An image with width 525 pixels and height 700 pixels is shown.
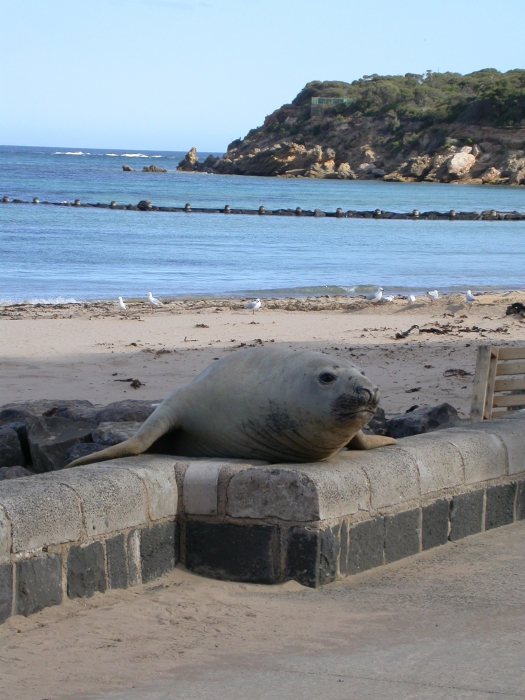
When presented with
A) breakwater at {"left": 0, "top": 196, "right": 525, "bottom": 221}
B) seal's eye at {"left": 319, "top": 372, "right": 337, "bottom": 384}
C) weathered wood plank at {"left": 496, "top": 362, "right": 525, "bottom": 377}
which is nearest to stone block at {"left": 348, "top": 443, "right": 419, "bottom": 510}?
seal's eye at {"left": 319, "top": 372, "right": 337, "bottom": 384}

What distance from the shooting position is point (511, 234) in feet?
122

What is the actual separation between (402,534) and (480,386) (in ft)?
8.33

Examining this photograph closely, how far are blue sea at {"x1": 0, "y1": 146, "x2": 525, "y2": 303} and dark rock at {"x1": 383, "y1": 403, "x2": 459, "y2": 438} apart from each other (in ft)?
40.3

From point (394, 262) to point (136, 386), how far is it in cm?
1825

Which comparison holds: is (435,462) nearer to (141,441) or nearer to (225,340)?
(141,441)

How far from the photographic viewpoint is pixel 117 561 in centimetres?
369

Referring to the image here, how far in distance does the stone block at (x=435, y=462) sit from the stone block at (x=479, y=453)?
62 millimetres

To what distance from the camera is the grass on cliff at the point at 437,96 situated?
275ft

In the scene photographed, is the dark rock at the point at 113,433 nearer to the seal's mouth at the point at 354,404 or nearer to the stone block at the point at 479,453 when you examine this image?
the seal's mouth at the point at 354,404

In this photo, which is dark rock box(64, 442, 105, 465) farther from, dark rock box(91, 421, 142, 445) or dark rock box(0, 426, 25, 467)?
dark rock box(0, 426, 25, 467)

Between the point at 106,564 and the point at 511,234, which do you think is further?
the point at 511,234

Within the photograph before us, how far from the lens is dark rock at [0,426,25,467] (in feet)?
19.4

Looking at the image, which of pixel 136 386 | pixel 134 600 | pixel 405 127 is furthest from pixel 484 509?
pixel 405 127

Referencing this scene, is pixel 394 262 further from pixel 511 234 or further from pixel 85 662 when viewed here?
Result: pixel 85 662
